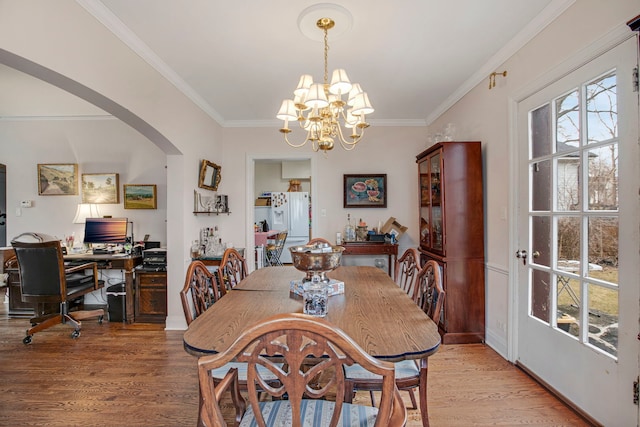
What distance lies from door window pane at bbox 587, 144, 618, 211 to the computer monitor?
15.4ft

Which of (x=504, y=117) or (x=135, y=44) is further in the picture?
(x=504, y=117)

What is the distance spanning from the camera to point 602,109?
170cm

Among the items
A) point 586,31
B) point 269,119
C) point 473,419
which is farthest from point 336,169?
point 473,419

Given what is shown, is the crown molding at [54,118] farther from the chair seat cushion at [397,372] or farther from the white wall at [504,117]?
the white wall at [504,117]

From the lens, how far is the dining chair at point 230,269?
212cm

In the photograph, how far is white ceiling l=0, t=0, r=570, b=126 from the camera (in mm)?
1962

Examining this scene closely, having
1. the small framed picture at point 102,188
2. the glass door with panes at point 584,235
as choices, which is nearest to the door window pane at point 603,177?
the glass door with panes at point 584,235

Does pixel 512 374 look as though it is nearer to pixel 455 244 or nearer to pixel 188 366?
pixel 455 244

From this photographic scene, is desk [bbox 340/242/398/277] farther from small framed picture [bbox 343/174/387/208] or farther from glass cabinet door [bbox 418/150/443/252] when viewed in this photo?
small framed picture [bbox 343/174/387/208]

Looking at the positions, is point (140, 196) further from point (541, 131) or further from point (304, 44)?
point (541, 131)

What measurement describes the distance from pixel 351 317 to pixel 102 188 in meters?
4.14

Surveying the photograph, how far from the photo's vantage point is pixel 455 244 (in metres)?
2.90

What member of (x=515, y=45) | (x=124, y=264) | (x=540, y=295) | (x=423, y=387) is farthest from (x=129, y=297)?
(x=515, y=45)

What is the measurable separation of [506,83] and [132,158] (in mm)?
4399
